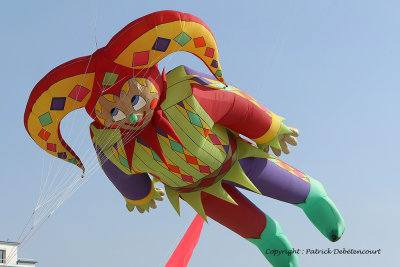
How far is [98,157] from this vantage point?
657 centimetres

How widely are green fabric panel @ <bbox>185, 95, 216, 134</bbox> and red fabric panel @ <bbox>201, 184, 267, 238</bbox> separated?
0.94m

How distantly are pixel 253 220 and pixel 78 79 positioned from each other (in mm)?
2366

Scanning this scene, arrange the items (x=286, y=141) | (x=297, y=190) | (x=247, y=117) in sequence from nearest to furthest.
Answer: (x=247, y=117) < (x=286, y=141) < (x=297, y=190)

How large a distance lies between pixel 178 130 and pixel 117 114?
56 centimetres

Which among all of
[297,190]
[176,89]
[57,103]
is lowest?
[297,190]

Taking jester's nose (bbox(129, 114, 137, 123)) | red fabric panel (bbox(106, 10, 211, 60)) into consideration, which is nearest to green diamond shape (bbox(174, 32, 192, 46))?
red fabric panel (bbox(106, 10, 211, 60))

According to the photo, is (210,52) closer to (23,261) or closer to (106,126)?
(106,126)

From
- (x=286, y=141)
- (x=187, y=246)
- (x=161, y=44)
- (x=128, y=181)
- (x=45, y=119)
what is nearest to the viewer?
(x=161, y=44)

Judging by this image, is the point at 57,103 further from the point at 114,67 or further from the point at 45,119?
the point at 114,67

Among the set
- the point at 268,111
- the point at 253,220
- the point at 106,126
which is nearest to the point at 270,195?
the point at 253,220

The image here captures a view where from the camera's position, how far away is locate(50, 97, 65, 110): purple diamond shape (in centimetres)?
606

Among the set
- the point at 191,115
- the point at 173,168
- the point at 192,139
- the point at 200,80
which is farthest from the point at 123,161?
the point at 200,80

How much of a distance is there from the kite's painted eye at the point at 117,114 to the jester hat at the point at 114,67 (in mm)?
155

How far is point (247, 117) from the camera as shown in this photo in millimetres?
6699
